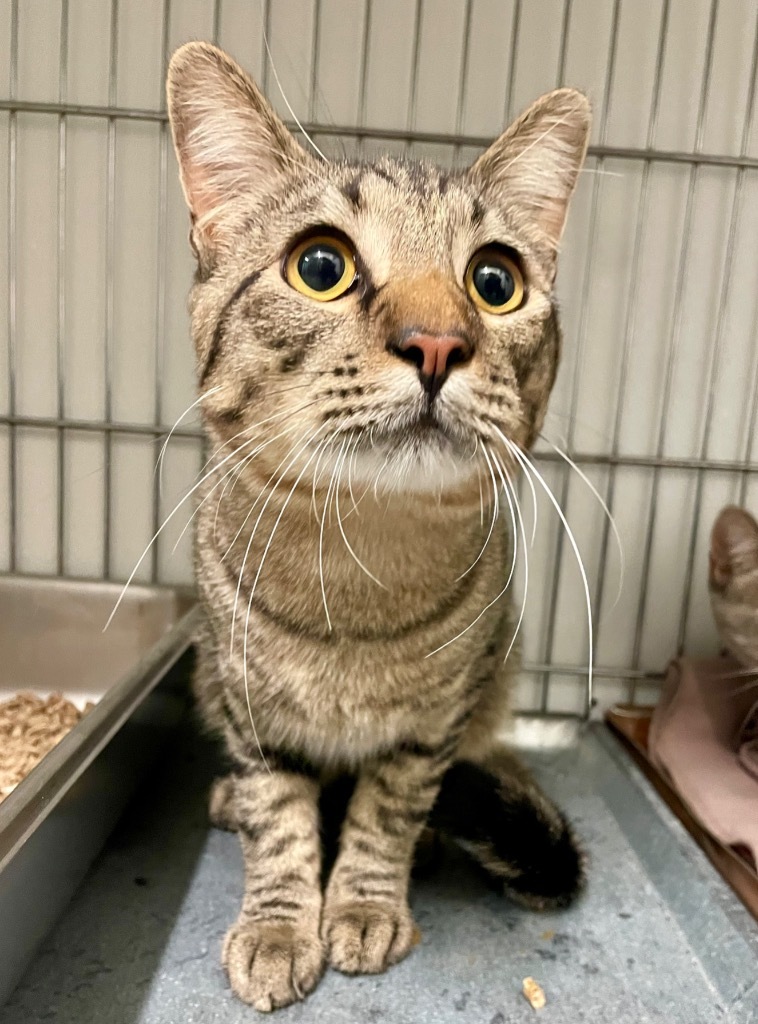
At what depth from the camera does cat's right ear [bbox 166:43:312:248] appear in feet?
2.26

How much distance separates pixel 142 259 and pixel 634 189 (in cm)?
80

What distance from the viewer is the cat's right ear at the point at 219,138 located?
688 mm

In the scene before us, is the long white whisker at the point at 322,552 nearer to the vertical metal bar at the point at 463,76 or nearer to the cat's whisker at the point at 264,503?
the cat's whisker at the point at 264,503

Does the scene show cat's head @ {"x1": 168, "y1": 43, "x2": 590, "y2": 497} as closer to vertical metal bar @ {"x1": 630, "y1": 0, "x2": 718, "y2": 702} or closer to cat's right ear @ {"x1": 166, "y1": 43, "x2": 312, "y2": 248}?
cat's right ear @ {"x1": 166, "y1": 43, "x2": 312, "y2": 248}

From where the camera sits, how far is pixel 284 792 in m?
0.84

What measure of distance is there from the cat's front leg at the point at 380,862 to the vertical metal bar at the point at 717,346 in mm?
634

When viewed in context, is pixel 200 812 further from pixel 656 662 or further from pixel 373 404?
pixel 656 662

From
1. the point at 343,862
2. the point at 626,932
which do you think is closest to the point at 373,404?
the point at 343,862

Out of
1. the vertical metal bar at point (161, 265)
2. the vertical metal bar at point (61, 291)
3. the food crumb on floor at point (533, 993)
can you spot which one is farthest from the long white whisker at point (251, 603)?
the vertical metal bar at point (61, 291)

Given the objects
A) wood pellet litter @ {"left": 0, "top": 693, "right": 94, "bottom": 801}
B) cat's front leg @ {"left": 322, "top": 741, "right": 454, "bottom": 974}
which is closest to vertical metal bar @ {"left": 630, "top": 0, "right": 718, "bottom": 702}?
cat's front leg @ {"left": 322, "top": 741, "right": 454, "bottom": 974}

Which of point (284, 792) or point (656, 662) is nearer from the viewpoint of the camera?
point (284, 792)

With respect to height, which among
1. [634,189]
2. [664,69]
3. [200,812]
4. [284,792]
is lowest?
[200,812]

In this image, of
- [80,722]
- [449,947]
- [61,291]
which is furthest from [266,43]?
[449,947]

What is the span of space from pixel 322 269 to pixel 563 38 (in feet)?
2.46
